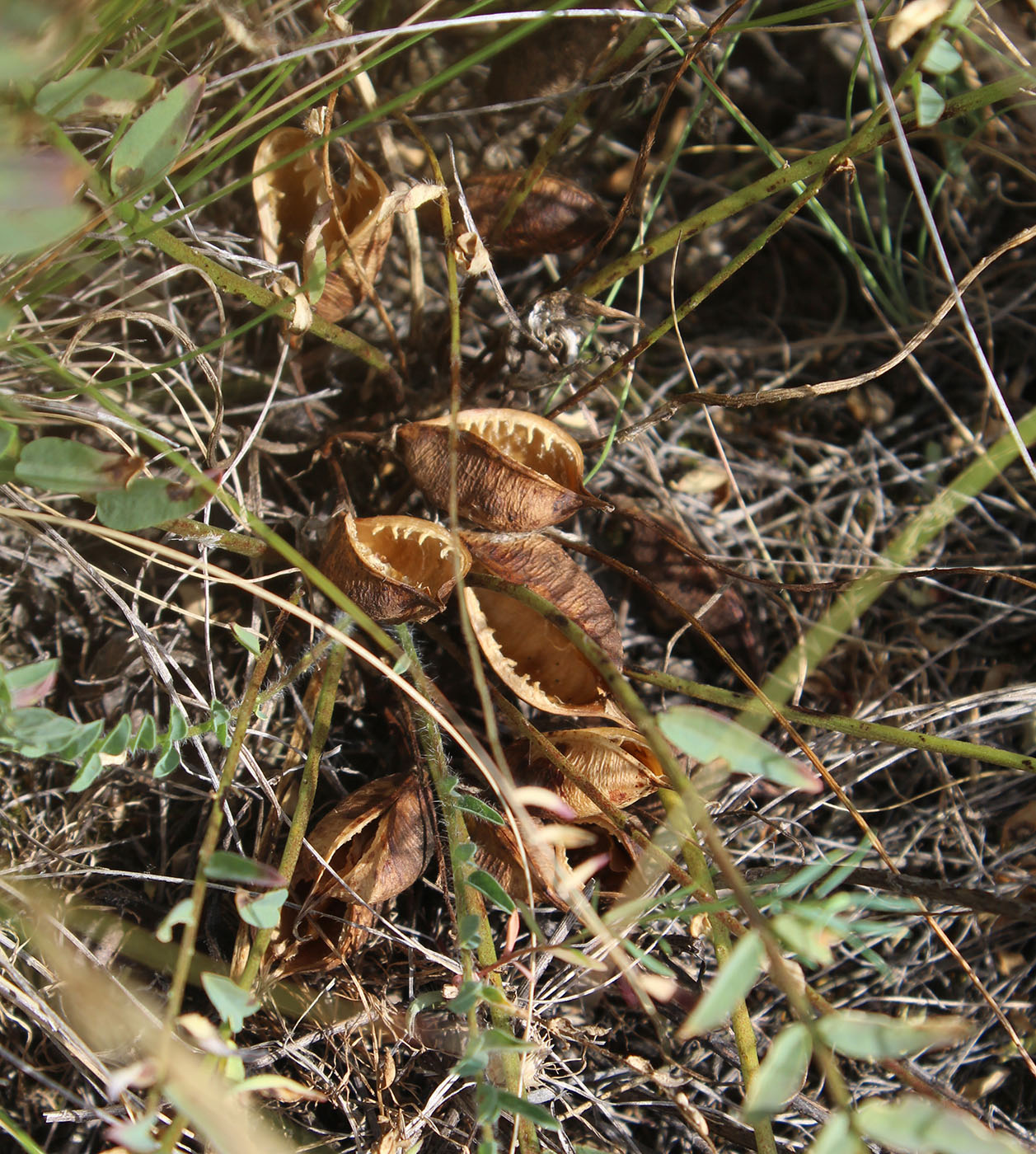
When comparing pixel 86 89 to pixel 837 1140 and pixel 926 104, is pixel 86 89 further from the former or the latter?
pixel 837 1140

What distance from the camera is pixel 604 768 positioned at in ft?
4.38

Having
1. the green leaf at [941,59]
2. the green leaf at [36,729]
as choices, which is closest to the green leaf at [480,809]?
the green leaf at [36,729]

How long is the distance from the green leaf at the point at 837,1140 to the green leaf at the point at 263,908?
2.09 ft

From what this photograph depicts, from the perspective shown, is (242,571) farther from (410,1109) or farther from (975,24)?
(975,24)

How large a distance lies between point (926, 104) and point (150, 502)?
3.76ft

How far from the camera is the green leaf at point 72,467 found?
1.06m

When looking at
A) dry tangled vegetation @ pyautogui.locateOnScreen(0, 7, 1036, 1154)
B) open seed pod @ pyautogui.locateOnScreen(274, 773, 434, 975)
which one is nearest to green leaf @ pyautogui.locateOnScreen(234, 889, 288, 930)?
dry tangled vegetation @ pyautogui.locateOnScreen(0, 7, 1036, 1154)

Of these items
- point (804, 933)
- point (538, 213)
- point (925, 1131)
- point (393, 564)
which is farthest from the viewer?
point (538, 213)

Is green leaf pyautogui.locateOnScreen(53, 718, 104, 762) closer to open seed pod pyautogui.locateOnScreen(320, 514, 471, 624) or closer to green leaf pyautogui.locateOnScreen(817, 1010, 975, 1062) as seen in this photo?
open seed pod pyautogui.locateOnScreen(320, 514, 471, 624)

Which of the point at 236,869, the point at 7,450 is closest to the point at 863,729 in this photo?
the point at 236,869

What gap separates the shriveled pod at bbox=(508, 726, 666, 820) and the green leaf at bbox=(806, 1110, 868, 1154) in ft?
1.77

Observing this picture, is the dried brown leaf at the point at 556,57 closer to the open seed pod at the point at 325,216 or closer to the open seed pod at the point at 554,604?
the open seed pod at the point at 325,216

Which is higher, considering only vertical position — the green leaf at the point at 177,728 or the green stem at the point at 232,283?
the green stem at the point at 232,283

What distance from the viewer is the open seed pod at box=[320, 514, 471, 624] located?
124 centimetres
